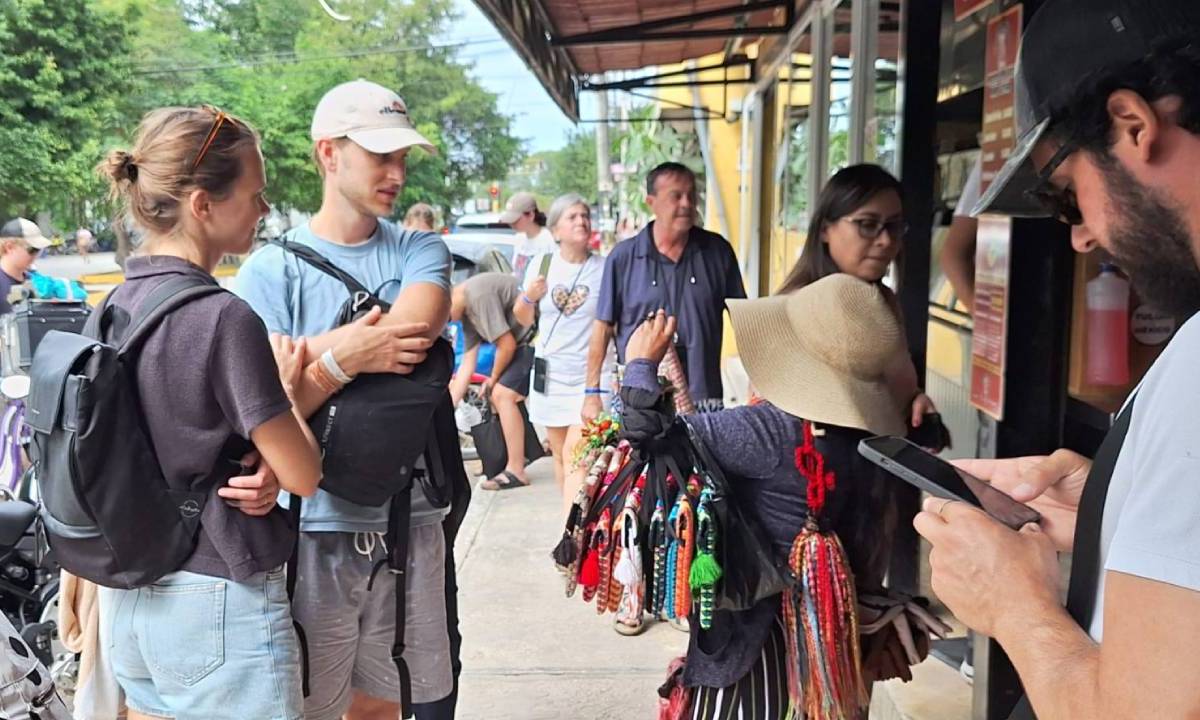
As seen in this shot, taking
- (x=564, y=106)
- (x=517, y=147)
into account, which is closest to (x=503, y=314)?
(x=564, y=106)

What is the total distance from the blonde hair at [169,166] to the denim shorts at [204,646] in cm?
72

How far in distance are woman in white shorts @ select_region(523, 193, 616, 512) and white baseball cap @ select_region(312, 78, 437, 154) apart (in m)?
2.71

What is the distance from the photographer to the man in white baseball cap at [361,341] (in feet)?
7.44

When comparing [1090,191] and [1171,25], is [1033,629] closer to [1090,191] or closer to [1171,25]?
[1090,191]

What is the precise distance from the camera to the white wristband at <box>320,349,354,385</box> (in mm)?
2152

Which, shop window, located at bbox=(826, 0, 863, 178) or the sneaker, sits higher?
shop window, located at bbox=(826, 0, 863, 178)

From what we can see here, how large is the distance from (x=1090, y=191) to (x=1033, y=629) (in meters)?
0.49

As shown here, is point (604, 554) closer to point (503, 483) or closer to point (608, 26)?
point (503, 483)

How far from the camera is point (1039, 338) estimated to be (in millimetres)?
2592

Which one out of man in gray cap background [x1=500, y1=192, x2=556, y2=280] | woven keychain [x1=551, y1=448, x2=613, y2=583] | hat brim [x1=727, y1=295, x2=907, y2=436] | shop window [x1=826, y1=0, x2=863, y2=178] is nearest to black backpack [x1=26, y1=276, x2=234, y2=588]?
woven keychain [x1=551, y1=448, x2=613, y2=583]

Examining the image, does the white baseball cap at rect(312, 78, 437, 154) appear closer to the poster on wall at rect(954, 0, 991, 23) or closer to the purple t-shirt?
the purple t-shirt

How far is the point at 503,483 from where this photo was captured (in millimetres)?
6676

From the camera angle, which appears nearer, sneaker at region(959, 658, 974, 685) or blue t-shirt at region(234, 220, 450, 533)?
blue t-shirt at region(234, 220, 450, 533)

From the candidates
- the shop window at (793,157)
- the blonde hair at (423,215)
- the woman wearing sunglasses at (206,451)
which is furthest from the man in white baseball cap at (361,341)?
the blonde hair at (423,215)
